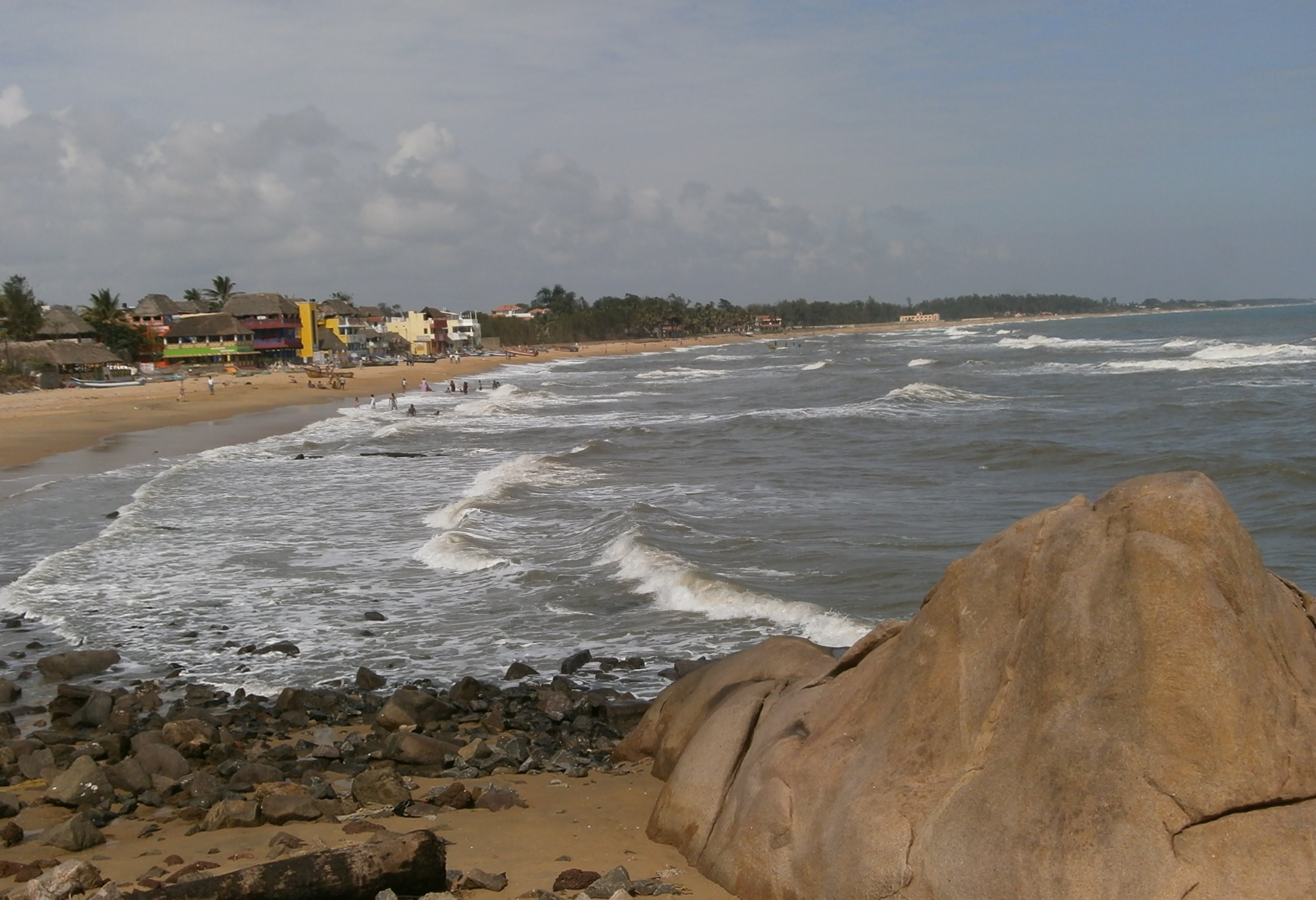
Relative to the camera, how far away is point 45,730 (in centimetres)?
1072

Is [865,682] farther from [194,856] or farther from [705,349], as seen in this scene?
[705,349]

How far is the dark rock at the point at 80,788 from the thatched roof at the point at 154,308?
10327 centimetres

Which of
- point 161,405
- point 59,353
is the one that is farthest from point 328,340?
point 161,405

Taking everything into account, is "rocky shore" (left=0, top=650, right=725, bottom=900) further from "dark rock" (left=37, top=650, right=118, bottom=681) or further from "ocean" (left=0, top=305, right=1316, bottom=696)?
"ocean" (left=0, top=305, right=1316, bottom=696)

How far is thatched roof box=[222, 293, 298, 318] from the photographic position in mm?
99875

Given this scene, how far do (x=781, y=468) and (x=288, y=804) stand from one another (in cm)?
2109

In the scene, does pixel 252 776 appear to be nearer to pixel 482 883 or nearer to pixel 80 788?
pixel 80 788

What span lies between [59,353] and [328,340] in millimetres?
37727

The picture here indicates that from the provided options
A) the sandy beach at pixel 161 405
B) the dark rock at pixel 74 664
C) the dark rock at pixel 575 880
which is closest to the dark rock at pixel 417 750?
the dark rock at pixel 575 880

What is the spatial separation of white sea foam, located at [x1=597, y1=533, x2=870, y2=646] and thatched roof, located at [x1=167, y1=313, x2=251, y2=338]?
8643 centimetres

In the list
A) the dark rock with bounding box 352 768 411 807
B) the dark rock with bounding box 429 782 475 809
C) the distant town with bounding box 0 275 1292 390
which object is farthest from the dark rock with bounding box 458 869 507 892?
the distant town with bounding box 0 275 1292 390

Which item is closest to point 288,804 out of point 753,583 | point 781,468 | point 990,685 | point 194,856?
point 194,856

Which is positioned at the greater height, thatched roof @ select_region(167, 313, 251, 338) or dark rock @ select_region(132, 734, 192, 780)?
thatched roof @ select_region(167, 313, 251, 338)

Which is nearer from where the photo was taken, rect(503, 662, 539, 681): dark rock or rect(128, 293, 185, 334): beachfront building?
rect(503, 662, 539, 681): dark rock
